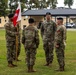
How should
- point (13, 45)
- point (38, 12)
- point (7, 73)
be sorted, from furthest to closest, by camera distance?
point (38, 12) → point (13, 45) → point (7, 73)

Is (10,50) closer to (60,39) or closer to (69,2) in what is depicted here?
(60,39)

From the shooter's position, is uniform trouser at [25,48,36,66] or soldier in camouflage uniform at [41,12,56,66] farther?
soldier in camouflage uniform at [41,12,56,66]

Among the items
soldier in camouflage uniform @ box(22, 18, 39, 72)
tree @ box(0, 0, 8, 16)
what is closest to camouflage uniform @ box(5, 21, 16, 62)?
soldier in camouflage uniform @ box(22, 18, 39, 72)

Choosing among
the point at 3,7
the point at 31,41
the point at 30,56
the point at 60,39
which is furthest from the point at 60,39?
the point at 3,7

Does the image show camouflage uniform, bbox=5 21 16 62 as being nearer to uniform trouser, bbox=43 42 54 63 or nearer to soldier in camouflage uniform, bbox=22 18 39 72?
uniform trouser, bbox=43 42 54 63

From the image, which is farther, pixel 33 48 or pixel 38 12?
pixel 38 12

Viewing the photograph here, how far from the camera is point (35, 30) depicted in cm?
1120

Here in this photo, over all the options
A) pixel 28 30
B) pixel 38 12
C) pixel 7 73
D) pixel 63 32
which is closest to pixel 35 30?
pixel 28 30

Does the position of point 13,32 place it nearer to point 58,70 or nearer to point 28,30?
point 28,30

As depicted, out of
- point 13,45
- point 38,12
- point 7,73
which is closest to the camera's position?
point 7,73

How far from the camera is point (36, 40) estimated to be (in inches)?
444

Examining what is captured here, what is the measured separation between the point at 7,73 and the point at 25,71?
0.71m

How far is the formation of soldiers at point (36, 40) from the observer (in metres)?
11.2

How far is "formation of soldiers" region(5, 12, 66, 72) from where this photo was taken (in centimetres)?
1123
